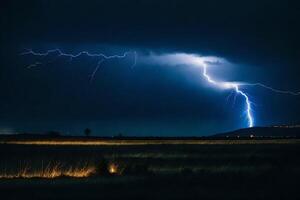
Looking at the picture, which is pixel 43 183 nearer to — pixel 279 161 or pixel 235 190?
pixel 235 190

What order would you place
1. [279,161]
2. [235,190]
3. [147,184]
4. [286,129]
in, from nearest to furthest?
[235,190] → [147,184] → [279,161] → [286,129]

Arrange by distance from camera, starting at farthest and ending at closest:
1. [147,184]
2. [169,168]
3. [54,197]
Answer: [169,168]
[147,184]
[54,197]

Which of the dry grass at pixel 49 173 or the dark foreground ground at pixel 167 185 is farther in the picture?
the dry grass at pixel 49 173

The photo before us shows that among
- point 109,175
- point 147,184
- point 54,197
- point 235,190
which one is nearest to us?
point 54,197

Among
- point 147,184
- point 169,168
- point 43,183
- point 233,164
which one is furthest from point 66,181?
point 233,164

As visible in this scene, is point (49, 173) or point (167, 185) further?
point (49, 173)

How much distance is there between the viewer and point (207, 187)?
25.6 metres

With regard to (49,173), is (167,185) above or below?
below

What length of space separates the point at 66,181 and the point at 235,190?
6.29 metres

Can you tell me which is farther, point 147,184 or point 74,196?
point 147,184

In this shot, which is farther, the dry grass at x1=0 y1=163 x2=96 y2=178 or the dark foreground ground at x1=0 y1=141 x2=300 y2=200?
the dry grass at x1=0 y1=163 x2=96 y2=178

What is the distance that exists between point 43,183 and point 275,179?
23.7ft

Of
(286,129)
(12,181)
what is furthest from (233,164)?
(286,129)

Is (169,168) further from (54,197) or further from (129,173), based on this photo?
(54,197)
